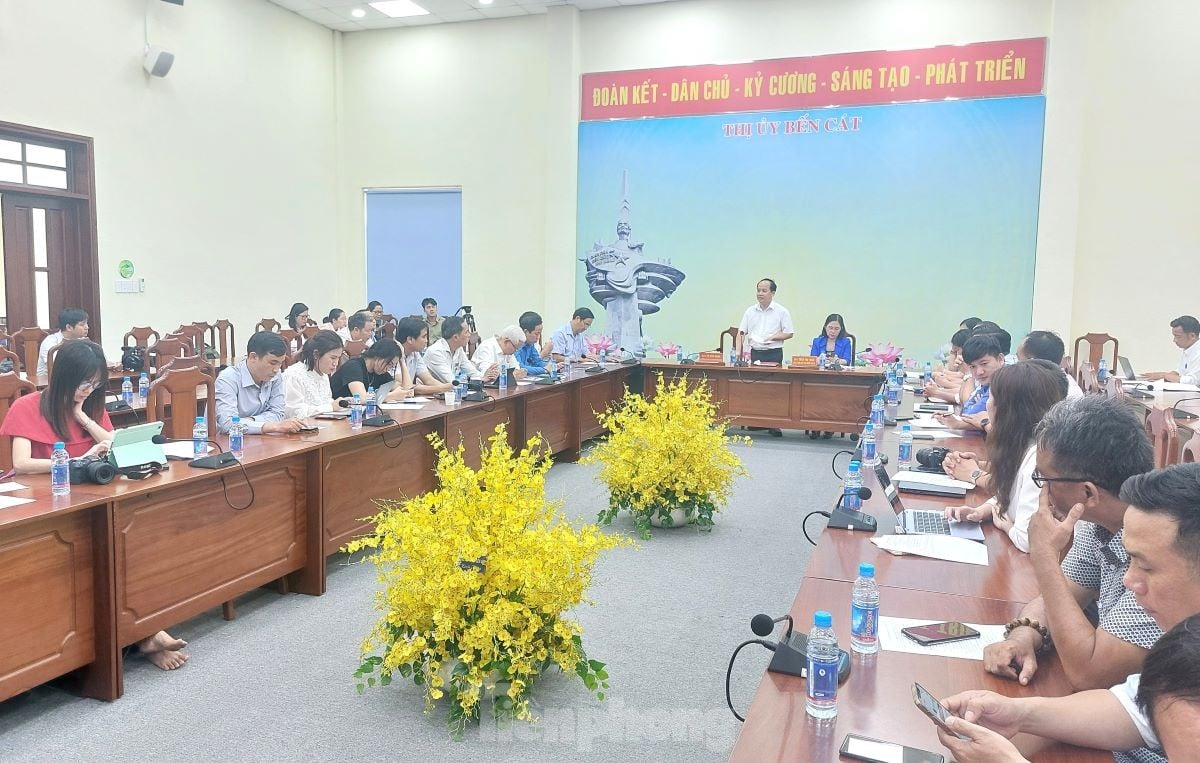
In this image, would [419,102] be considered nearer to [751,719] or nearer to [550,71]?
[550,71]

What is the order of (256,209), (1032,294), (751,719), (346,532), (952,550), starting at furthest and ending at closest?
(256,209) < (1032,294) < (346,532) < (952,550) < (751,719)

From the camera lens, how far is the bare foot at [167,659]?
9.47 feet

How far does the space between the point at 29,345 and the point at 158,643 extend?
441 centimetres

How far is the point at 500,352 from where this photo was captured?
6.61m

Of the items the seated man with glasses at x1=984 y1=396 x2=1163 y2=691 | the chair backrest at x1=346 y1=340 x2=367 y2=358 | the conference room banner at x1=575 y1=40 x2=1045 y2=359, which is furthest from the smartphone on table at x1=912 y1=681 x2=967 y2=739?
the conference room banner at x1=575 y1=40 x2=1045 y2=359

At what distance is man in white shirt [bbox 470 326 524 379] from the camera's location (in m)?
6.36

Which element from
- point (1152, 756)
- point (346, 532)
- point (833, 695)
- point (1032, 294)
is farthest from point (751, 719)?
point (1032, 294)

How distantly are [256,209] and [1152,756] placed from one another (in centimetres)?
966

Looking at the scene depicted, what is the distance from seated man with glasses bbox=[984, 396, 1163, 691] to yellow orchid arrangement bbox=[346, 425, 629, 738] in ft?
4.01

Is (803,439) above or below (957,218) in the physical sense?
below

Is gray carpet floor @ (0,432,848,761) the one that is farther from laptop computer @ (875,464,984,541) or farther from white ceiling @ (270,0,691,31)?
white ceiling @ (270,0,691,31)

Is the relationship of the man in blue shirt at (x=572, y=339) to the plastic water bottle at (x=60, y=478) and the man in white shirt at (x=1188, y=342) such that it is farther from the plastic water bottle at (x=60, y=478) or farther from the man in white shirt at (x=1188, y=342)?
the plastic water bottle at (x=60, y=478)

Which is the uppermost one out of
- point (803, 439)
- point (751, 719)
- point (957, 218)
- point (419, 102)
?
point (419, 102)

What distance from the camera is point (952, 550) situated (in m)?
2.34
